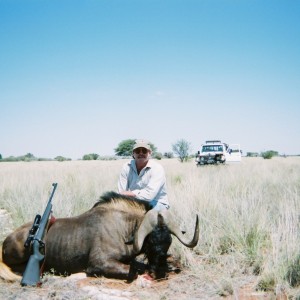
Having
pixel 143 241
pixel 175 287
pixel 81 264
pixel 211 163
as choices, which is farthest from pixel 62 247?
pixel 211 163

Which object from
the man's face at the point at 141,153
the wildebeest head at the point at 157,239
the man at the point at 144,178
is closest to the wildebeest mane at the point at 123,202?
the man at the point at 144,178

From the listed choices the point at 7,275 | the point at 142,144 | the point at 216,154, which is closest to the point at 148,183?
the point at 142,144

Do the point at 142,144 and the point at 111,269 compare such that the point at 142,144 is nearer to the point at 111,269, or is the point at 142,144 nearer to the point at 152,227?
the point at 152,227

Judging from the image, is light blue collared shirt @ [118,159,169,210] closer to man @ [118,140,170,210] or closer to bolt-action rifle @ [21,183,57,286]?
man @ [118,140,170,210]

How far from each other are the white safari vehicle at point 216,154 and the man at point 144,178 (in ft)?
47.5

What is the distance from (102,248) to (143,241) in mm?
659

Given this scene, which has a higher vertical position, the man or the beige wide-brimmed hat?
the beige wide-brimmed hat

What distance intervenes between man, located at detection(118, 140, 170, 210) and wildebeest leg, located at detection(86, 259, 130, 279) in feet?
4.31

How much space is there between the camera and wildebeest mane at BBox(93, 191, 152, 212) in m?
4.89

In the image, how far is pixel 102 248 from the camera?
4.43 metres

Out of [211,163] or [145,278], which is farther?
[211,163]

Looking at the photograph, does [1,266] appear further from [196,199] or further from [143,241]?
[196,199]

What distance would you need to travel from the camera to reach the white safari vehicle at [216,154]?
19984 mm

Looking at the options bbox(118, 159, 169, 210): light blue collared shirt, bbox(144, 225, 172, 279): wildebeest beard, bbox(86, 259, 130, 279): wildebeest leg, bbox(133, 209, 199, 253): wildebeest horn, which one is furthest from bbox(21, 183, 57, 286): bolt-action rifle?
bbox(118, 159, 169, 210): light blue collared shirt
